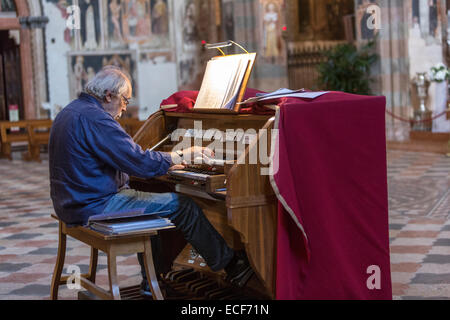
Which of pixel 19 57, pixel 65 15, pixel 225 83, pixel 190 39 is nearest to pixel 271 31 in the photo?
pixel 190 39

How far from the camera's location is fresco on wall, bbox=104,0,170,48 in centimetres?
1836

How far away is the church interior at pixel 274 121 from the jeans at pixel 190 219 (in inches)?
5.8

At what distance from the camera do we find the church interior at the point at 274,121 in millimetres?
3947

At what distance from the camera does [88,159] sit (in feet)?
13.4

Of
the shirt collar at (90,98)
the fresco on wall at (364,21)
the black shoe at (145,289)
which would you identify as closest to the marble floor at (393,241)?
the black shoe at (145,289)

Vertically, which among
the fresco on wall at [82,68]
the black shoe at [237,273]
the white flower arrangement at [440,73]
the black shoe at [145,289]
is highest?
the fresco on wall at [82,68]

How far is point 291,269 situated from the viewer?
3.95 metres

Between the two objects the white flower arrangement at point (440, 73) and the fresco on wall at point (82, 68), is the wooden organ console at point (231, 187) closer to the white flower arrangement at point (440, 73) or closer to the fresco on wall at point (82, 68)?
the white flower arrangement at point (440, 73)

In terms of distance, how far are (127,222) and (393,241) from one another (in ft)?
10.1

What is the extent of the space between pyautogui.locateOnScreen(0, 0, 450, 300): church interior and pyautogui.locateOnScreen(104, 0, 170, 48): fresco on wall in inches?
1.2

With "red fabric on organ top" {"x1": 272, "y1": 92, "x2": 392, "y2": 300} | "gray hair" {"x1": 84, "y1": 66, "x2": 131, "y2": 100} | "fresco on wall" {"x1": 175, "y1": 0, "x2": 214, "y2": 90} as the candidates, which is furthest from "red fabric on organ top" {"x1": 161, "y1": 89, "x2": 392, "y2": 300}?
"fresco on wall" {"x1": 175, "y1": 0, "x2": 214, "y2": 90}

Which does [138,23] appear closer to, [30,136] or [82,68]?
[82,68]

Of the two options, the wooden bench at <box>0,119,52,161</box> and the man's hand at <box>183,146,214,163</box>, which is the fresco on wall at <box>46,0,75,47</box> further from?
the man's hand at <box>183,146,214,163</box>
